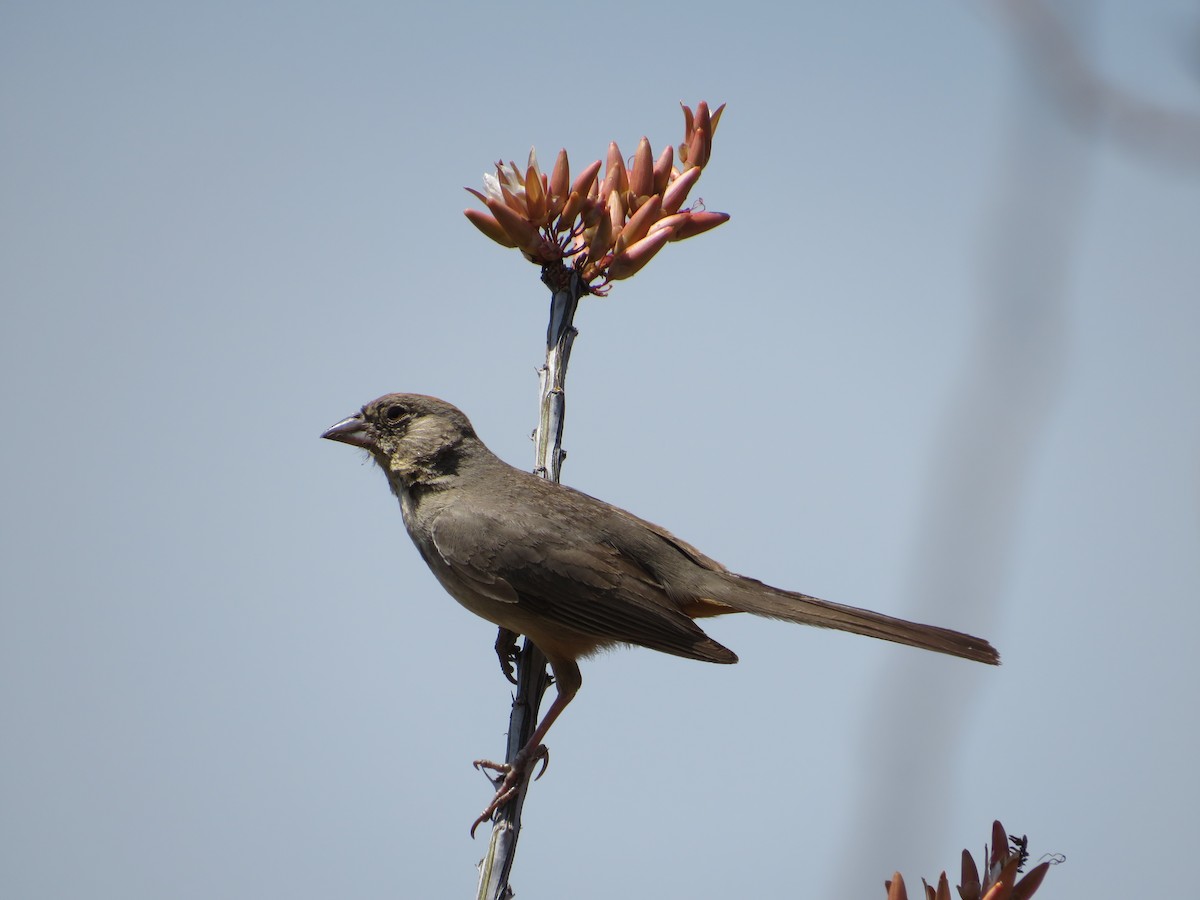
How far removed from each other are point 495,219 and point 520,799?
195 centimetres

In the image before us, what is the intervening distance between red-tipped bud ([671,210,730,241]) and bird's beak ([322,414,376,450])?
1.69 meters

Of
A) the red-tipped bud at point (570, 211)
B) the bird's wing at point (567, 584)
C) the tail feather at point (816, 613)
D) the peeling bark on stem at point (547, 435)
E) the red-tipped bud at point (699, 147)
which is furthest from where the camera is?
the bird's wing at point (567, 584)

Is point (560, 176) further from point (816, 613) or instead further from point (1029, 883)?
point (1029, 883)

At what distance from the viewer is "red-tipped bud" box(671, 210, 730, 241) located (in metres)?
3.89

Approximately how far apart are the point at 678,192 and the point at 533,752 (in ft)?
6.65

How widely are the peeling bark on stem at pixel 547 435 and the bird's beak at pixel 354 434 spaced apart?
87cm

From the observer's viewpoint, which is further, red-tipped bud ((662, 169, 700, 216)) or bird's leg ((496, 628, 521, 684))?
bird's leg ((496, 628, 521, 684))

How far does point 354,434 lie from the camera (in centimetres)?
479

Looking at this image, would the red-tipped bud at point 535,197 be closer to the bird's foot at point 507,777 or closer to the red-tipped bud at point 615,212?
the red-tipped bud at point 615,212

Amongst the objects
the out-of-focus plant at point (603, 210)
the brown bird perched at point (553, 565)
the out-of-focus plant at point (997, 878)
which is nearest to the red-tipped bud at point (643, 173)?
the out-of-focus plant at point (603, 210)

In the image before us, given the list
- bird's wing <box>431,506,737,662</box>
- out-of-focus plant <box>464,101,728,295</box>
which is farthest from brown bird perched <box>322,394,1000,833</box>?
out-of-focus plant <box>464,101,728,295</box>

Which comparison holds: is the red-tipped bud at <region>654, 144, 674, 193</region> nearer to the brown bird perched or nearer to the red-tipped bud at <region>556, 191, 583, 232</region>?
the red-tipped bud at <region>556, 191, 583, 232</region>

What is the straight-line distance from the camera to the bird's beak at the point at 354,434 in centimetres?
478

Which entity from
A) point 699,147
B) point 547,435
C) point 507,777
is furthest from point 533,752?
point 699,147
